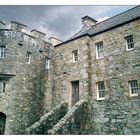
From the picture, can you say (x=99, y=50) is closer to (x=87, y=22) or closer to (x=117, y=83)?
(x=117, y=83)

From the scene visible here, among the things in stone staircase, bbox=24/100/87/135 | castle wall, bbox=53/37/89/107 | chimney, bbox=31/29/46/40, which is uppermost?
chimney, bbox=31/29/46/40

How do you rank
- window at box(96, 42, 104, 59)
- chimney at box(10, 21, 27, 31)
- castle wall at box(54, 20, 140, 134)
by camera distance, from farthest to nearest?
chimney at box(10, 21, 27, 31) < window at box(96, 42, 104, 59) < castle wall at box(54, 20, 140, 134)

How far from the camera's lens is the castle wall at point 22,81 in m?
13.4

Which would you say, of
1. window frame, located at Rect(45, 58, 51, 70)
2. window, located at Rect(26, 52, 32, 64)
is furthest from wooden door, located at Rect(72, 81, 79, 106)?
window, located at Rect(26, 52, 32, 64)

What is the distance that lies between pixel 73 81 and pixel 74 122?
123 inches

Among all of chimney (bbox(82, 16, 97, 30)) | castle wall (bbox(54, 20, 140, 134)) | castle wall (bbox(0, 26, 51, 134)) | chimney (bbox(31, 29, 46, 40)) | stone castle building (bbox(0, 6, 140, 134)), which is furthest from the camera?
chimney (bbox(82, 16, 97, 30))

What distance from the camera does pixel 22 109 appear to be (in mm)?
13852

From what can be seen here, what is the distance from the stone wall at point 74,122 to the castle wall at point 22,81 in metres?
2.98

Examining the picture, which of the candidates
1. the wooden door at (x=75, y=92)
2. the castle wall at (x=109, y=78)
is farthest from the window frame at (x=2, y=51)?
the wooden door at (x=75, y=92)

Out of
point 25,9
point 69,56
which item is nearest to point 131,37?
point 69,56

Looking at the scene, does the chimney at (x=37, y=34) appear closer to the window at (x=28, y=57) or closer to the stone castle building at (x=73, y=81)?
the stone castle building at (x=73, y=81)

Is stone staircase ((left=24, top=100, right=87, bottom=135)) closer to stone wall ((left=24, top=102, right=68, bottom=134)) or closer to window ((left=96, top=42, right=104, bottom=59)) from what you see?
stone wall ((left=24, top=102, right=68, bottom=134))

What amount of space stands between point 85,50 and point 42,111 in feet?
16.0

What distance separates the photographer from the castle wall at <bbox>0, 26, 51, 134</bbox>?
13414 millimetres
